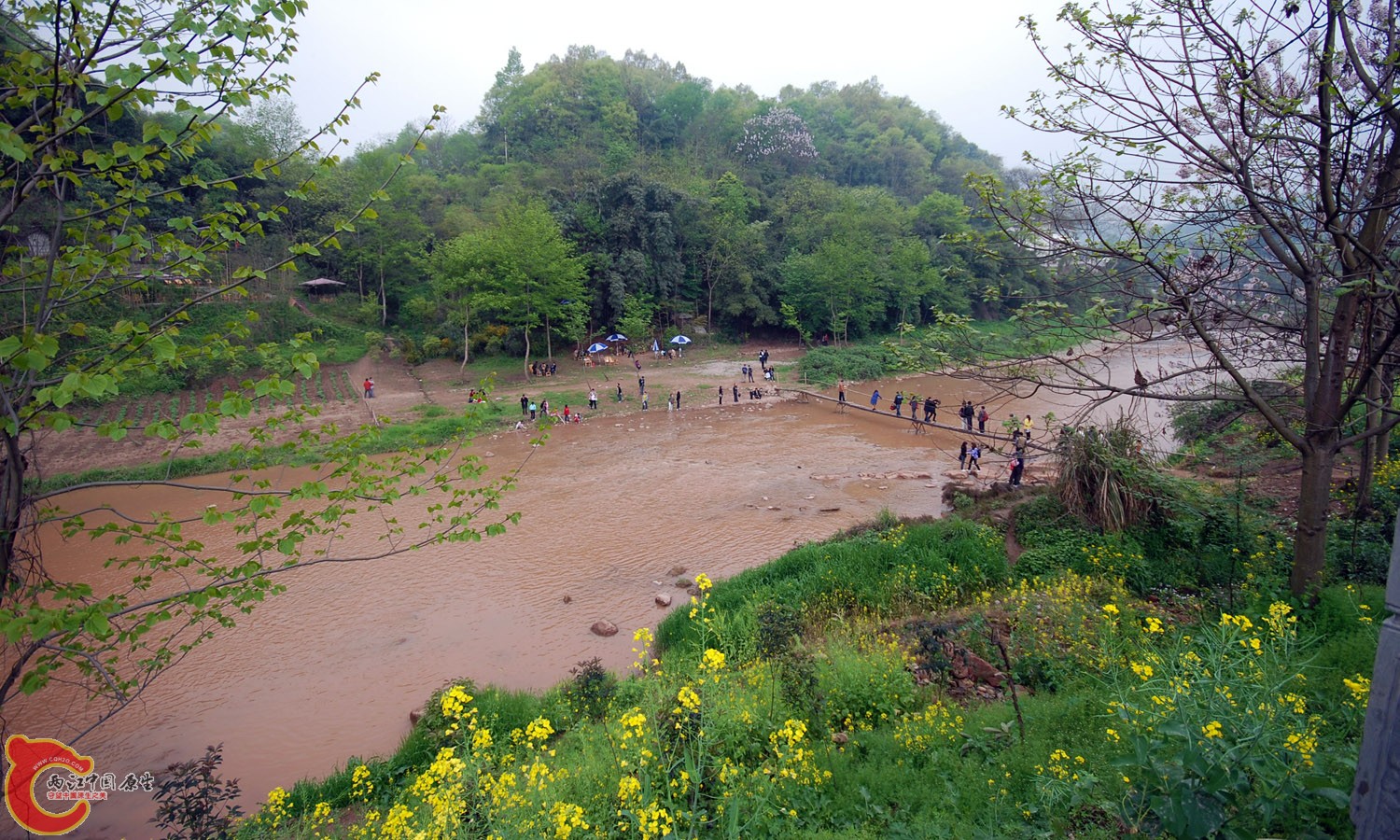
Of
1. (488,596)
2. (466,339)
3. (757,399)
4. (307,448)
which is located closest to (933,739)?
(307,448)

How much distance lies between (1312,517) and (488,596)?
12.1 meters

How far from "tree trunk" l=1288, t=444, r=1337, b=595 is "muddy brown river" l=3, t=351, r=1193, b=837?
442 centimetres

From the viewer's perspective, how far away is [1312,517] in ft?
18.5

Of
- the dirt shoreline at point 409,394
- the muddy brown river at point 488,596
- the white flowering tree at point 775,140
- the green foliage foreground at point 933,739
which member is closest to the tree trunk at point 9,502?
the green foliage foreground at point 933,739

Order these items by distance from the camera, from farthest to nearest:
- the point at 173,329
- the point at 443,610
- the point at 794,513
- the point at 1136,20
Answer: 1. the point at 794,513
2. the point at 443,610
3. the point at 1136,20
4. the point at 173,329

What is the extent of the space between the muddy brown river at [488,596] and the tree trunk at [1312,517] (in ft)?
14.5

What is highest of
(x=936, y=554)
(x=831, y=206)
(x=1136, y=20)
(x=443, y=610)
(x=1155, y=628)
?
(x=831, y=206)

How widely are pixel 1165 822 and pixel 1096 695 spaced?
268cm

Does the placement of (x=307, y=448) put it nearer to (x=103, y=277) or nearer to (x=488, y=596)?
(x=103, y=277)

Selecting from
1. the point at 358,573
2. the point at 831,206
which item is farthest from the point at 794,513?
the point at 831,206

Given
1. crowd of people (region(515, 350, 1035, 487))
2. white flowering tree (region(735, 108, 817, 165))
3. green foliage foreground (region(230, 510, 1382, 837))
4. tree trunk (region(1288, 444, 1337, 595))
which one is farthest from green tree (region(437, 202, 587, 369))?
white flowering tree (region(735, 108, 817, 165))

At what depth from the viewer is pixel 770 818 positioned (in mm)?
4055

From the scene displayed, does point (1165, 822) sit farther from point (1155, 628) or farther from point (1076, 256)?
point (1076, 256)

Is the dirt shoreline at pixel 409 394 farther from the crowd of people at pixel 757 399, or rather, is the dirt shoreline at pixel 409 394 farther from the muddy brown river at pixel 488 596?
the muddy brown river at pixel 488 596
